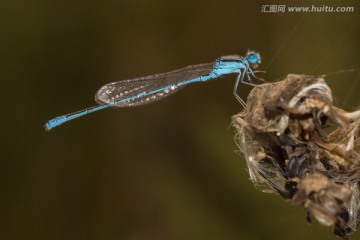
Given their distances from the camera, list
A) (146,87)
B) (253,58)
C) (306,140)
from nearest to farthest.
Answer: (306,140)
(253,58)
(146,87)

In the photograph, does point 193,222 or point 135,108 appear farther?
point 135,108

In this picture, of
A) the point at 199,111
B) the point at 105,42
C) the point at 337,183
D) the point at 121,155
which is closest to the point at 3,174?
the point at 121,155

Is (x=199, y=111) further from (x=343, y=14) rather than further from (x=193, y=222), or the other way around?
(x=343, y=14)

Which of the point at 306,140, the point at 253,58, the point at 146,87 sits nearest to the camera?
the point at 306,140

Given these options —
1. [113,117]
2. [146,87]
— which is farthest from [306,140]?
[113,117]

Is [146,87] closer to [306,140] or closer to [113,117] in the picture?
[113,117]

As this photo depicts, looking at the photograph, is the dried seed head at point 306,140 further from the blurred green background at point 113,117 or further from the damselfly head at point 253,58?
the blurred green background at point 113,117

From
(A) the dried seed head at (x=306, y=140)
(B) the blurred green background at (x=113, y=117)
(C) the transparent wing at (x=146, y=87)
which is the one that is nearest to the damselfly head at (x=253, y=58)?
(B) the blurred green background at (x=113, y=117)
